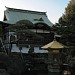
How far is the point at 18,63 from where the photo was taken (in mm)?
22812

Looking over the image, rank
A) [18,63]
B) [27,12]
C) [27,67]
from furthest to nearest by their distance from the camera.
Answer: [27,12] < [27,67] < [18,63]

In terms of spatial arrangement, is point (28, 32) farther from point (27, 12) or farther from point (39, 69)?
point (27, 12)

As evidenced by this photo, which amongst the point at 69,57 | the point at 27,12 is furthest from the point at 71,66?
the point at 27,12

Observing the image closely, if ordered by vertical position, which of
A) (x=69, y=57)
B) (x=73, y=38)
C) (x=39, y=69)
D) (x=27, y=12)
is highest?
(x=27, y=12)

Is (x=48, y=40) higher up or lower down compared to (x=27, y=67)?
higher up

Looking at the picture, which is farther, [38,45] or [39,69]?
[38,45]

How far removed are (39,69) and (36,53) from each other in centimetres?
519

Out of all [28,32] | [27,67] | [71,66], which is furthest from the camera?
[28,32]

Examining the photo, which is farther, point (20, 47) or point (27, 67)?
point (20, 47)

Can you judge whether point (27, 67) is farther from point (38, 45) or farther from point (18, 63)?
point (38, 45)

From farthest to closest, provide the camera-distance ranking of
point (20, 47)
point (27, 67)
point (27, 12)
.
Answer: point (27, 12) < point (20, 47) < point (27, 67)

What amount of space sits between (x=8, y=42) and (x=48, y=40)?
5.91 meters

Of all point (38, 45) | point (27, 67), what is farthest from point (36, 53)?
point (27, 67)

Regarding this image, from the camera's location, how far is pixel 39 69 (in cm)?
2522
